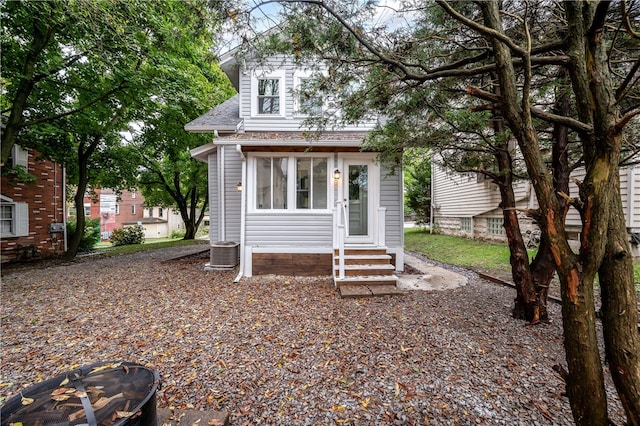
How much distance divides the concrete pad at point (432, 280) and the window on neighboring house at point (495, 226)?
584cm

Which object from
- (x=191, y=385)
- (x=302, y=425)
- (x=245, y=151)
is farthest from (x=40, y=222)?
(x=302, y=425)

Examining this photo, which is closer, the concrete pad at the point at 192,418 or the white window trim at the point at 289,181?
the concrete pad at the point at 192,418

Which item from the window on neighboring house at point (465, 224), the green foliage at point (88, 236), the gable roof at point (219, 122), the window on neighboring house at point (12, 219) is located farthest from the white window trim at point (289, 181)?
the green foliage at point (88, 236)

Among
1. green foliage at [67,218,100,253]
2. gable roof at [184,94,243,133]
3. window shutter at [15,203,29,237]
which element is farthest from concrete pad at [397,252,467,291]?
green foliage at [67,218,100,253]

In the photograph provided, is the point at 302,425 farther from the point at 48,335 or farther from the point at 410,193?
the point at 410,193

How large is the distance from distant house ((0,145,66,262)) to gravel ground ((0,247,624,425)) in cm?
581

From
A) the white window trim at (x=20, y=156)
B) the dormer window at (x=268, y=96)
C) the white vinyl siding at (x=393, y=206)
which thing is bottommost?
the white vinyl siding at (x=393, y=206)

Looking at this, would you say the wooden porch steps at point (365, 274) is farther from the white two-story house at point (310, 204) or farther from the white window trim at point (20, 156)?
the white window trim at point (20, 156)

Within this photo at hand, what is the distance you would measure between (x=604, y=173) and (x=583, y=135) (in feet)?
1.17

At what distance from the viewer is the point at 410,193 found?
17.4 meters

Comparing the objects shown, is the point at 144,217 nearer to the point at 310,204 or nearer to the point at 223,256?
the point at 223,256

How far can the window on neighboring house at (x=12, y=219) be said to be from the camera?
9133 mm

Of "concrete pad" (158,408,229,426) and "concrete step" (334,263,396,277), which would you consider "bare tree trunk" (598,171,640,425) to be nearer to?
"concrete pad" (158,408,229,426)

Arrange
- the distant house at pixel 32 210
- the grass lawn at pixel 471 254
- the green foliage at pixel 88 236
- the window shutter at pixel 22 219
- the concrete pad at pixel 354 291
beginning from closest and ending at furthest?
the concrete pad at pixel 354 291
the grass lawn at pixel 471 254
the distant house at pixel 32 210
the window shutter at pixel 22 219
the green foliage at pixel 88 236
